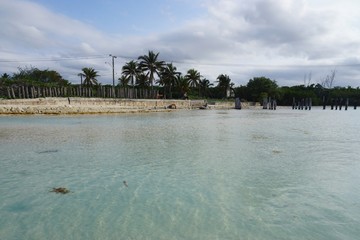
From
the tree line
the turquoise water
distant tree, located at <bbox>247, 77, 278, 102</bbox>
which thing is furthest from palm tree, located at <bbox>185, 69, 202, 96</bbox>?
the turquoise water

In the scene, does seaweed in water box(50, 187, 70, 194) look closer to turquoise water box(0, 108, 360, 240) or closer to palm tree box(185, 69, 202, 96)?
turquoise water box(0, 108, 360, 240)

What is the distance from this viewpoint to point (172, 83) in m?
67.0

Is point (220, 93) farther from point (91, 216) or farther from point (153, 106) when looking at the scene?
point (91, 216)

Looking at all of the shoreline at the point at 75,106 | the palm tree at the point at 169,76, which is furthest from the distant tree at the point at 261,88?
the shoreline at the point at 75,106

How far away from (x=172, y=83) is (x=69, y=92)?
29734mm

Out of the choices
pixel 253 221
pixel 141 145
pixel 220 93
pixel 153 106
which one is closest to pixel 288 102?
pixel 220 93

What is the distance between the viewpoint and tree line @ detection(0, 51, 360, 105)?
193 ft

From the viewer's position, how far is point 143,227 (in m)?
4.83

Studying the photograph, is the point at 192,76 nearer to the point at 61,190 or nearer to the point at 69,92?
the point at 69,92

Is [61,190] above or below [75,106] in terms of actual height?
A: above

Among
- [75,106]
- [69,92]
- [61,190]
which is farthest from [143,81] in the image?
[61,190]

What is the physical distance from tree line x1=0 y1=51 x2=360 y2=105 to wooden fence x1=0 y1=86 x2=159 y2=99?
49.0 inches

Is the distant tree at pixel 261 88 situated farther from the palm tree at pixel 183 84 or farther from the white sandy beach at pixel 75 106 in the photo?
the white sandy beach at pixel 75 106

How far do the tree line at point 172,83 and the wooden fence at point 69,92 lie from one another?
1244mm
